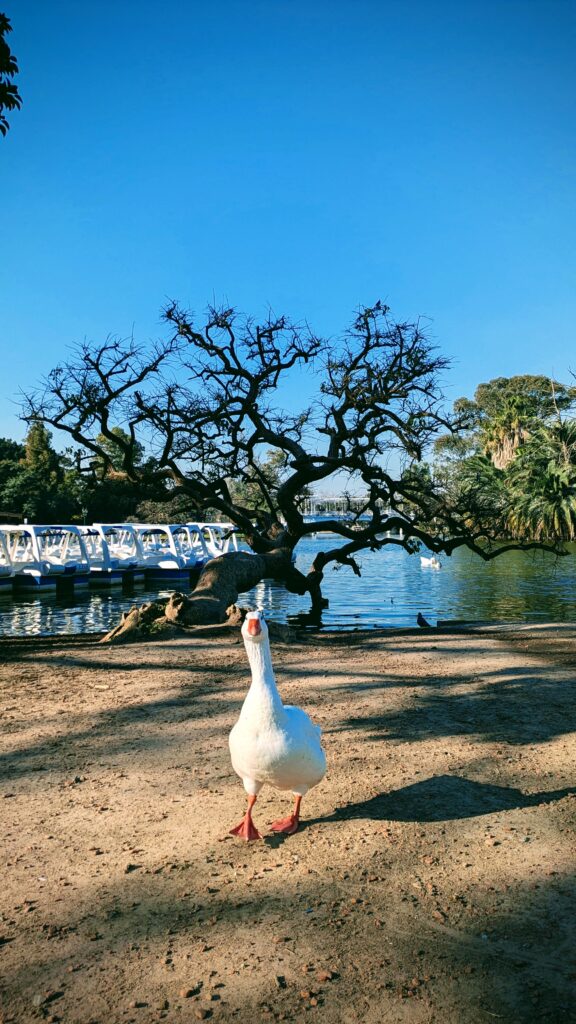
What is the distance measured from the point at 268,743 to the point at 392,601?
1951 centimetres

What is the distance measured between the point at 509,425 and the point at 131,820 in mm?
66729

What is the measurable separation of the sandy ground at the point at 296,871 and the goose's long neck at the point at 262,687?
729 millimetres

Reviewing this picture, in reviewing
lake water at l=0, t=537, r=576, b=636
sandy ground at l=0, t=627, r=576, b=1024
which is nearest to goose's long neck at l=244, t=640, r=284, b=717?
sandy ground at l=0, t=627, r=576, b=1024

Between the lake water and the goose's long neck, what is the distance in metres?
12.3

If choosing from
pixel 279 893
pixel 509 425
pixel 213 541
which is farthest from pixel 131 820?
pixel 509 425

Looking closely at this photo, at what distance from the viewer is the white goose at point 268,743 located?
3691 mm

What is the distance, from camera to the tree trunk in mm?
10984

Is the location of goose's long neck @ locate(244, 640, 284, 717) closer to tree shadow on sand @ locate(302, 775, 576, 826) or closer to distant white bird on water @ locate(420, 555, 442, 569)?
tree shadow on sand @ locate(302, 775, 576, 826)

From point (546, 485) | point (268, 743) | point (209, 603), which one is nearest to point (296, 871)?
point (268, 743)

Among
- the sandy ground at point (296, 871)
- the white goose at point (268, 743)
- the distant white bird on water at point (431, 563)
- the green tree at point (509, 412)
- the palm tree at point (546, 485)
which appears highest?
the green tree at point (509, 412)

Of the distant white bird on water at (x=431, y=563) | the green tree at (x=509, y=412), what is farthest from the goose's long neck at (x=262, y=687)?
the green tree at (x=509, y=412)

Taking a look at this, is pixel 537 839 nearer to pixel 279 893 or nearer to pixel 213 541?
pixel 279 893

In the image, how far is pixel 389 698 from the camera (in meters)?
6.92

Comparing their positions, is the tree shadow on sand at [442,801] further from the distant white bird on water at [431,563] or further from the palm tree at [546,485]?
the palm tree at [546,485]
